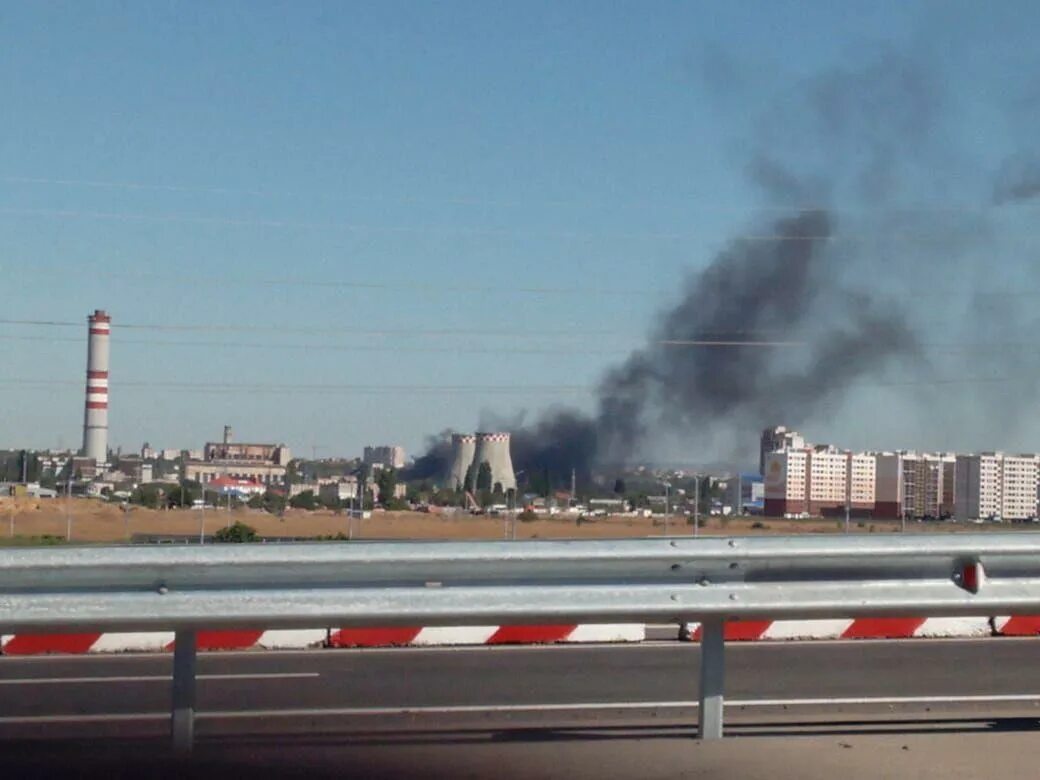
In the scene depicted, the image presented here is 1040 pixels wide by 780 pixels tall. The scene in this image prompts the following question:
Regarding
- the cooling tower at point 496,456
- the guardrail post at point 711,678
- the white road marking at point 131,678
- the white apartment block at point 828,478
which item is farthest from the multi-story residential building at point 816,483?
the guardrail post at point 711,678

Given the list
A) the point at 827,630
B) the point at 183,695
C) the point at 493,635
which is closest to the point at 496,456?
the point at 827,630

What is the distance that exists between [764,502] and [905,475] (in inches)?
89.2

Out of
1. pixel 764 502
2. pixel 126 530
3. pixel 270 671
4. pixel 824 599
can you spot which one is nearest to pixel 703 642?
pixel 824 599

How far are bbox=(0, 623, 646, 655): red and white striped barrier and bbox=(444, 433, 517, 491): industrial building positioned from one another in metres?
15.7

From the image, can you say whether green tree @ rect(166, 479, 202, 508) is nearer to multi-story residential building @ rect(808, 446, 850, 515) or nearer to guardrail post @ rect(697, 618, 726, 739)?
multi-story residential building @ rect(808, 446, 850, 515)

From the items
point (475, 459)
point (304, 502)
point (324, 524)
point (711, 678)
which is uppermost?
point (475, 459)

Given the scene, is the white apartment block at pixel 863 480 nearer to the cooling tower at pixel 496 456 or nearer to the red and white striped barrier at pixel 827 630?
the red and white striped barrier at pixel 827 630

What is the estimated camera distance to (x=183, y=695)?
5902 mm

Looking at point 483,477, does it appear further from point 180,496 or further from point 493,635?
point 493,635

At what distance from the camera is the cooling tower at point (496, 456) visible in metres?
30.8

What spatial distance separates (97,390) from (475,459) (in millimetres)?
10807

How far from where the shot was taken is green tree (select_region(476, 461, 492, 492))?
25.7 meters

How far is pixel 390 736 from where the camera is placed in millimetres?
6523

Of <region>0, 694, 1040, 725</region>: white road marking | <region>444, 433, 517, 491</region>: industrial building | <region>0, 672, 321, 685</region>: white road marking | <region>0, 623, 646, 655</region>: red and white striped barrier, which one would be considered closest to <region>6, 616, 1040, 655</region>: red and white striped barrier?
<region>0, 623, 646, 655</region>: red and white striped barrier
